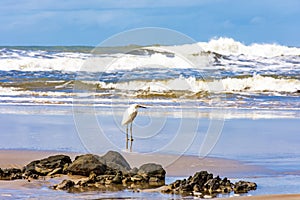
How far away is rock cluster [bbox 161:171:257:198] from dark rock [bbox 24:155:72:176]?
1.97 meters

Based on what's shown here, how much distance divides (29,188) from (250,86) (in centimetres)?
2672

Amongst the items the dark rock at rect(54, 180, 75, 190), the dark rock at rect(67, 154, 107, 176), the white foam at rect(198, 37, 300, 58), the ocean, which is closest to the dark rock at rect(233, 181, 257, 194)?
the ocean

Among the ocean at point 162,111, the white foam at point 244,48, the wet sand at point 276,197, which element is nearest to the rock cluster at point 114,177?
the wet sand at point 276,197

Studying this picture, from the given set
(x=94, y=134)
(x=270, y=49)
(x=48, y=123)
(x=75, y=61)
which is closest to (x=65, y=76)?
(x=75, y=61)

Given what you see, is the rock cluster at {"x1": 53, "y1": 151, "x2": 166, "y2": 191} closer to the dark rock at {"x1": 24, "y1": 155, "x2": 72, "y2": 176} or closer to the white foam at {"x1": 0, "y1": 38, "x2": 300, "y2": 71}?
the dark rock at {"x1": 24, "y1": 155, "x2": 72, "y2": 176}

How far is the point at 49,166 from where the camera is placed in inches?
397

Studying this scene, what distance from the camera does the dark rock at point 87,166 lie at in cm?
963

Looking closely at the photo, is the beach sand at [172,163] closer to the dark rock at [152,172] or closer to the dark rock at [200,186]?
the dark rock at [152,172]

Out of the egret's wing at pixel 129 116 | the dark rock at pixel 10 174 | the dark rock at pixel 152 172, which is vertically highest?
the egret's wing at pixel 129 116

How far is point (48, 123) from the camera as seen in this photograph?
1680 cm

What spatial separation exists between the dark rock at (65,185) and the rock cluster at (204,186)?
1212mm

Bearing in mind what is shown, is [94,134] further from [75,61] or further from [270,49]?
[270,49]

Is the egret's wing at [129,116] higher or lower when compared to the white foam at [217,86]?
lower

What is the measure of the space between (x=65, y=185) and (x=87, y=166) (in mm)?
885
